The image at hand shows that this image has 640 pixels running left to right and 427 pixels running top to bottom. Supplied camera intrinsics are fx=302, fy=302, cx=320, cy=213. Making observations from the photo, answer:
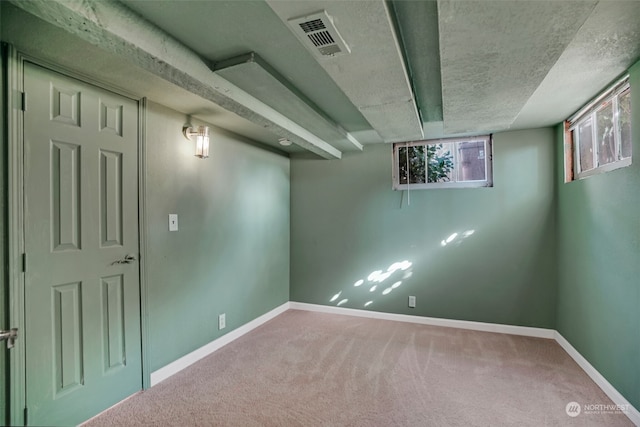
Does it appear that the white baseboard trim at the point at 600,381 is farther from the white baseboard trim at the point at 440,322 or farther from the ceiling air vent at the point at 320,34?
the ceiling air vent at the point at 320,34

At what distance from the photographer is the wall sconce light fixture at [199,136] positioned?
264 centimetres

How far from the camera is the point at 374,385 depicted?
2.31 metres

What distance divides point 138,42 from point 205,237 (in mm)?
1772

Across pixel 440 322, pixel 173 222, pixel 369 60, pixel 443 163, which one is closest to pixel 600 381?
pixel 440 322

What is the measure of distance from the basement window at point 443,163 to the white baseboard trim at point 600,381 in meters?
1.73

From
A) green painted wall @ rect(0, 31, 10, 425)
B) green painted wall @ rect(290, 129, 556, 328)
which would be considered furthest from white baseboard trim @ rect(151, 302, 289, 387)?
green painted wall @ rect(0, 31, 10, 425)

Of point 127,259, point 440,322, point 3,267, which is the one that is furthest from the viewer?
point 440,322

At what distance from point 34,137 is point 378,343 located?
313 centimetres

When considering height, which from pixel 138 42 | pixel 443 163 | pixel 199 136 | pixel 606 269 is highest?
pixel 138 42

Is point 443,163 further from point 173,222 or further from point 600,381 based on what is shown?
point 173,222

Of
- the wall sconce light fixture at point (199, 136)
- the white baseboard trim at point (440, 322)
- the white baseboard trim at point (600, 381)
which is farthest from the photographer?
the white baseboard trim at point (440, 322)

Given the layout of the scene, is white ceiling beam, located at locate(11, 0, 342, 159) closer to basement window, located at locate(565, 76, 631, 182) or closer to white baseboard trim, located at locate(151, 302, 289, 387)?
white baseboard trim, located at locate(151, 302, 289, 387)

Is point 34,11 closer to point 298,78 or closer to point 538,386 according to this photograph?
point 298,78

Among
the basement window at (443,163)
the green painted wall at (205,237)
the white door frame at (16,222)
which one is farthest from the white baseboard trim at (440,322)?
the white door frame at (16,222)
